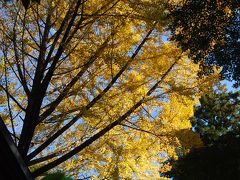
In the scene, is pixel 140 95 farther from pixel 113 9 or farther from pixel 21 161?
pixel 21 161

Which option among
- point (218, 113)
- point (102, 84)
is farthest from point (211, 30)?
point (218, 113)

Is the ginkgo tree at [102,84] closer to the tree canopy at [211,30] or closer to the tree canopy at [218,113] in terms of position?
the tree canopy at [211,30]

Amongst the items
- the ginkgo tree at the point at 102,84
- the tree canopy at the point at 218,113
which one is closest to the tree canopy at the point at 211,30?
the ginkgo tree at the point at 102,84

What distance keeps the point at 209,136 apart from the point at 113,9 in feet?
40.7

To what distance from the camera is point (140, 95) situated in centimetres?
676

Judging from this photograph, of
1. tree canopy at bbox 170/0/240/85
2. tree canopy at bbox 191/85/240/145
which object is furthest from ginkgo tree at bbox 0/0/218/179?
tree canopy at bbox 191/85/240/145

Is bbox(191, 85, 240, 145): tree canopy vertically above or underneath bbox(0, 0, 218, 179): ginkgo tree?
above

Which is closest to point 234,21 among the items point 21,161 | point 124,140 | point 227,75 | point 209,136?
point 227,75

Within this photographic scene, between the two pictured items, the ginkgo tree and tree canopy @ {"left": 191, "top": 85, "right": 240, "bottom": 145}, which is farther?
tree canopy @ {"left": 191, "top": 85, "right": 240, "bottom": 145}

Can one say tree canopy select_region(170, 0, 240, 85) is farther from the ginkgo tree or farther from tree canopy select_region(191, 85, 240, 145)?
tree canopy select_region(191, 85, 240, 145)

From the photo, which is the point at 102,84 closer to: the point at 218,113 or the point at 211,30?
the point at 211,30

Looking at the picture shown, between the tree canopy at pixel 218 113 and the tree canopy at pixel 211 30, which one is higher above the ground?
the tree canopy at pixel 218 113

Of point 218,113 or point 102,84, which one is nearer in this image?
point 102,84

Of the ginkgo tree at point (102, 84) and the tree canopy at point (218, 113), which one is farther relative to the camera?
the tree canopy at point (218, 113)
